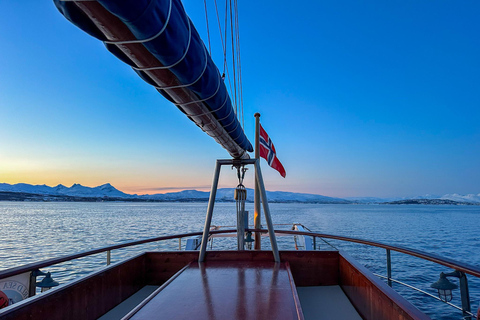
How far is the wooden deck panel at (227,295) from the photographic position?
2.38m

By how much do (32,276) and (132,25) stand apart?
2.52 metres

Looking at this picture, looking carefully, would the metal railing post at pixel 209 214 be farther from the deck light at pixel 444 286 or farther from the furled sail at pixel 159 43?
the deck light at pixel 444 286

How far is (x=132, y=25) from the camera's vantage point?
4.14 feet

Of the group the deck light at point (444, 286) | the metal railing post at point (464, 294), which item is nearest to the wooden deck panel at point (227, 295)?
the metal railing post at point (464, 294)

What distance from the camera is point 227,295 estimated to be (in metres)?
2.84

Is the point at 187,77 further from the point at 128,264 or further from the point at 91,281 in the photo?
the point at 128,264

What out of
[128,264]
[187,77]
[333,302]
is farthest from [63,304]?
[333,302]

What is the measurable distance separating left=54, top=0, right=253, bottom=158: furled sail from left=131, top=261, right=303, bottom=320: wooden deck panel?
163 cm

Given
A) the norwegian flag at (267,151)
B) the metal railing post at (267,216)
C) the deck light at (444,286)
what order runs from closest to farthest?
the deck light at (444,286)
the metal railing post at (267,216)
the norwegian flag at (267,151)

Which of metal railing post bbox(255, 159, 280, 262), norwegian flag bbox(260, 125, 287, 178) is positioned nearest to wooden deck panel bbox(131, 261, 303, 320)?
metal railing post bbox(255, 159, 280, 262)

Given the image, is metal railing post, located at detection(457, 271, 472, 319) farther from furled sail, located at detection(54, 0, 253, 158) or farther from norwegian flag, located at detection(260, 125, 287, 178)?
norwegian flag, located at detection(260, 125, 287, 178)

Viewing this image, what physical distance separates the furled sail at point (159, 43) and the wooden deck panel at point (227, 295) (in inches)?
64.2

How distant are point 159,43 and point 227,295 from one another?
2.34m

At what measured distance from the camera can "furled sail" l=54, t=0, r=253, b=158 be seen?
4.03ft
